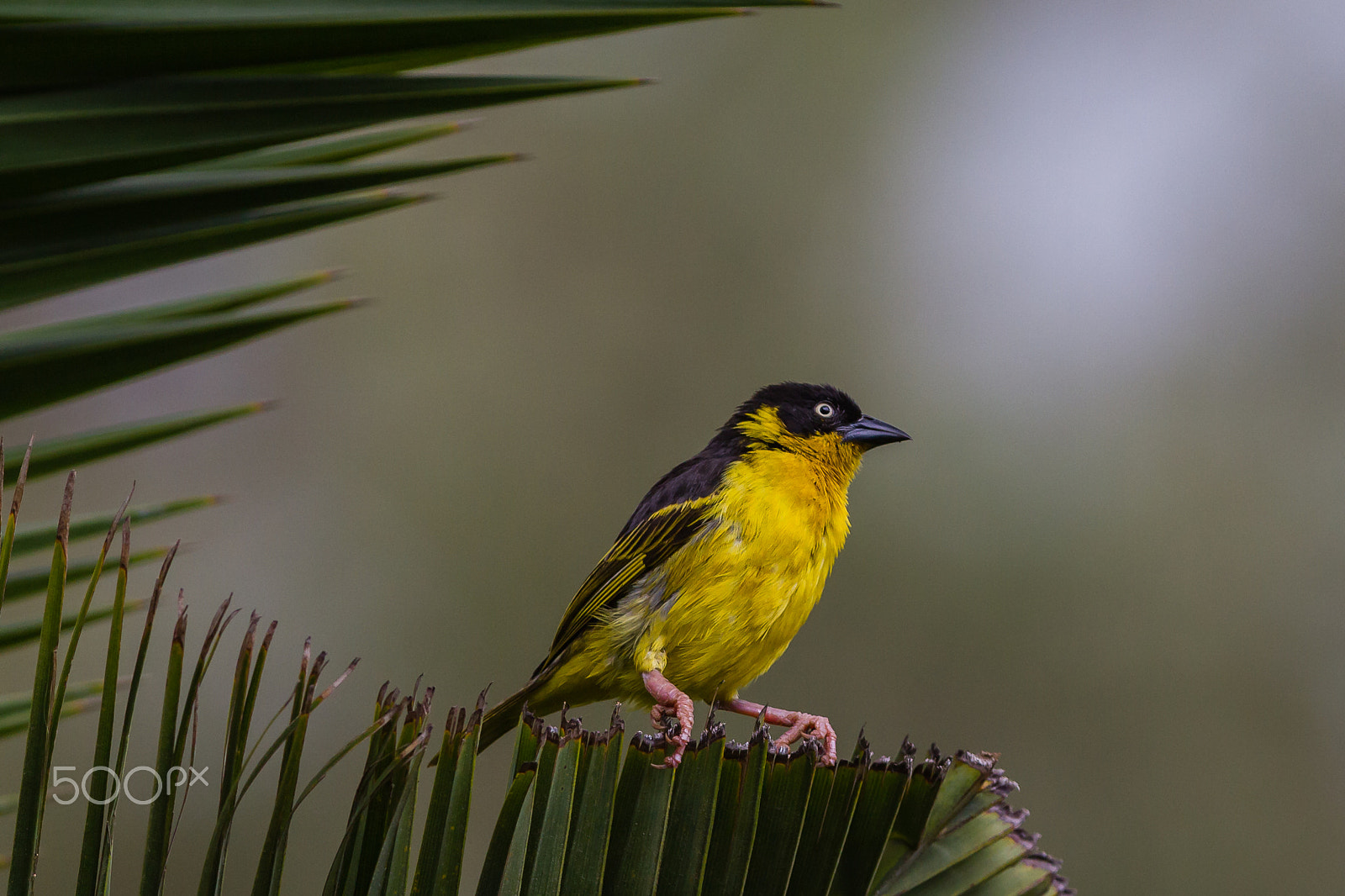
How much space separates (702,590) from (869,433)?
0.78 m

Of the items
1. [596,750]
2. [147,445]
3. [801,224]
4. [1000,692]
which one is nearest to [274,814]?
[596,750]


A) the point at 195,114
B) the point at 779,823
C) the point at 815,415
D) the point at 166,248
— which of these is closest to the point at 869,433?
the point at 815,415

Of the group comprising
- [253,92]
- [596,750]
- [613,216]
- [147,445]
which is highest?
[613,216]

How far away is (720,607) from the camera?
3025 millimetres

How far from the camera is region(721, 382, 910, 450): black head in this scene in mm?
3439

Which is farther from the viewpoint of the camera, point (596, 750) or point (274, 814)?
point (596, 750)

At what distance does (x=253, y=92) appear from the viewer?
139 centimetres

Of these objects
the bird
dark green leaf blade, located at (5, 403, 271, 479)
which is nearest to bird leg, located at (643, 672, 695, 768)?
the bird

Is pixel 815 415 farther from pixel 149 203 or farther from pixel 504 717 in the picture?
pixel 149 203

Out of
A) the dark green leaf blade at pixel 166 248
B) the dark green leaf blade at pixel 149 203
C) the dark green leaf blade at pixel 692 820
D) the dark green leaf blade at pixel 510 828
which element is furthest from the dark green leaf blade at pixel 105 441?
the dark green leaf blade at pixel 692 820

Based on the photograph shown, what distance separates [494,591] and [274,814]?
783cm

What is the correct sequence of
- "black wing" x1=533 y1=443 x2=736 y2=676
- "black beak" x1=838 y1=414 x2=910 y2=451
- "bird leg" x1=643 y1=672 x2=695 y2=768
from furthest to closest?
"black beak" x1=838 y1=414 x2=910 y2=451
"black wing" x1=533 y1=443 x2=736 y2=676
"bird leg" x1=643 y1=672 x2=695 y2=768

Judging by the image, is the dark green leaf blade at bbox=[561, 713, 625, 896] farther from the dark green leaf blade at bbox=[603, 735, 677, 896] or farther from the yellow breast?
the yellow breast

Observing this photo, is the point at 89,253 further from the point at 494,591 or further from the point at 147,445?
the point at 494,591
